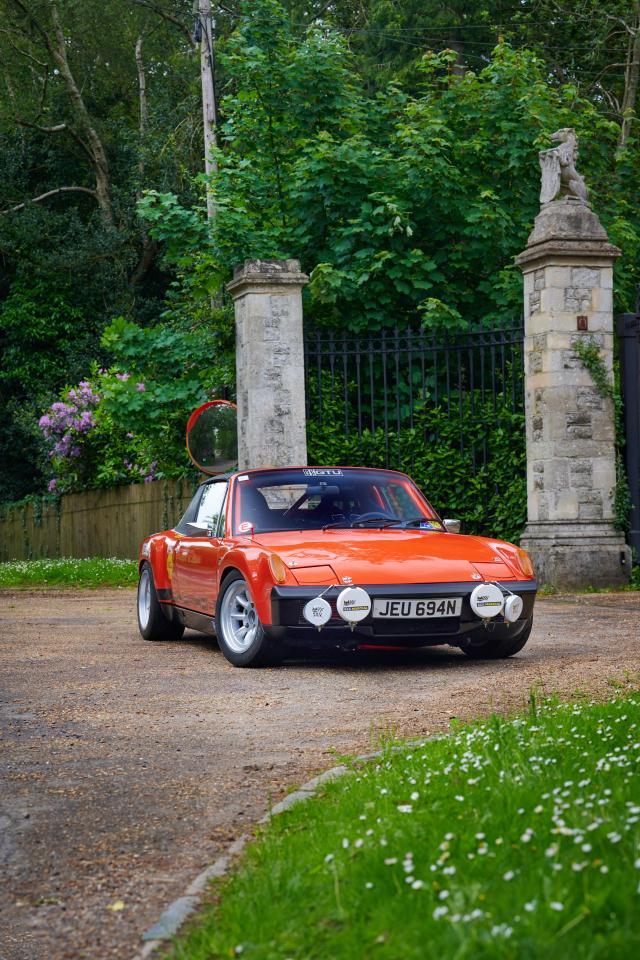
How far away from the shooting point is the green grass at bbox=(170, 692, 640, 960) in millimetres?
2871

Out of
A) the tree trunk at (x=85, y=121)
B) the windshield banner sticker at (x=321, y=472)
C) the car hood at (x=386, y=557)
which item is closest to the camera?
the car hood at (x=386, y=557)

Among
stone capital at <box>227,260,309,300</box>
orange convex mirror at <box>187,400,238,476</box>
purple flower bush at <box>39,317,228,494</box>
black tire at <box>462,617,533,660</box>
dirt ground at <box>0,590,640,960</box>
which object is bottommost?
dirt ground at <box>0,590,640,960</box>

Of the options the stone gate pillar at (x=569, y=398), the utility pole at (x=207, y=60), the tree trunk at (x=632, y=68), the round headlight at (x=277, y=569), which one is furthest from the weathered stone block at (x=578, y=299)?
the tree trunk at (x=632, y=68)

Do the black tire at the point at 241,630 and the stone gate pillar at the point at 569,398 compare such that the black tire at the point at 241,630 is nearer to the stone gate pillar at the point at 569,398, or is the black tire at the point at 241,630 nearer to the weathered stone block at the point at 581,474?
the stone gate pillar at the point at 569,398

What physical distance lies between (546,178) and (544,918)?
13.8m

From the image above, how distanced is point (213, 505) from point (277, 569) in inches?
76.8

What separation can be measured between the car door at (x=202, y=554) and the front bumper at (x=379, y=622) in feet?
4.04

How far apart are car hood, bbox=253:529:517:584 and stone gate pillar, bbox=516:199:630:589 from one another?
6206 mm

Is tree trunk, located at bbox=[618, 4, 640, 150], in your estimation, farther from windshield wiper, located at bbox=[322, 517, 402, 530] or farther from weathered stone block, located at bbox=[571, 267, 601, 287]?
windshield wiper, located at bbox=[322, 517, 402, 530]

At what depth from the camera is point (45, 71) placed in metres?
38.6

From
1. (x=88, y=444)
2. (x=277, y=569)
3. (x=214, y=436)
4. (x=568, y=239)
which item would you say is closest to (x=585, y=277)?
(x=568, y=239)

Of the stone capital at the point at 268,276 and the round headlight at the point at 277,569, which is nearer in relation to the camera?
the round headlight at the point at 277,569

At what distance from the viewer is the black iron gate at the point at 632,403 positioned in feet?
50.3

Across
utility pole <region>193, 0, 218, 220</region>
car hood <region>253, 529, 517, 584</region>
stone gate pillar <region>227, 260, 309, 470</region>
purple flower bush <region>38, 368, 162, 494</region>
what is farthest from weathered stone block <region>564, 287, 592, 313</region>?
purple flower bush <region>38, 368, 162, 494</region>
